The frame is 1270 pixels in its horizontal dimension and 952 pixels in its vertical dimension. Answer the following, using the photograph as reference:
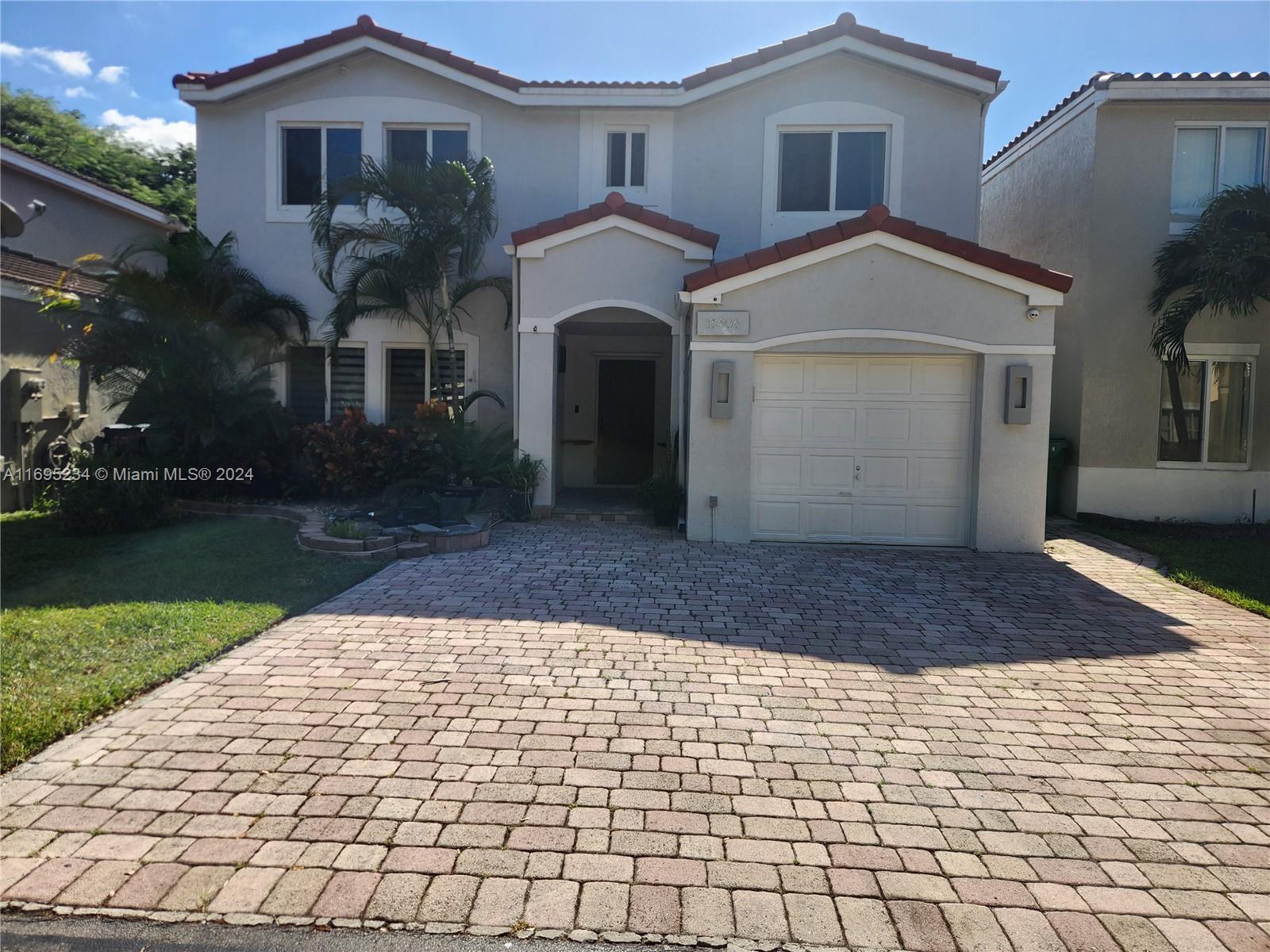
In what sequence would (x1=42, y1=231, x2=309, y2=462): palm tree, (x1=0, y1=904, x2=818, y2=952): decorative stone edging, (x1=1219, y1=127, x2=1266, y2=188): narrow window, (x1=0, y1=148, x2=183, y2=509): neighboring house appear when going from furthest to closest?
(x1=1219, y1=127, x2=1266, y2=188): narrow window, (x1=0, y1=148, x2=183, y2=509): neighboring house, (x1=42, y1=231, x2=309, y2=462): palm tree, (x1=0, y1=904, x2=818, y2=952): decorative stone edging

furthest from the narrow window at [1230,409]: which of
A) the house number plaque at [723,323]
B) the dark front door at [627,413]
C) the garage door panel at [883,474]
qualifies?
the dark front door at [627,413]

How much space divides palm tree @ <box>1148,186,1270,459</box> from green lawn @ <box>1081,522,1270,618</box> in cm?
187

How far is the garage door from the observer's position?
406 inches

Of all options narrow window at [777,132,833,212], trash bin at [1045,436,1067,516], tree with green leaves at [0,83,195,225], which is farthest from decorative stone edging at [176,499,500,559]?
tree with green leaves at [0,83,195,225]

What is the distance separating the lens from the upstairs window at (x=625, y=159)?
44.7 ft

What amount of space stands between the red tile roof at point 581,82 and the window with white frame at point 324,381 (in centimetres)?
449

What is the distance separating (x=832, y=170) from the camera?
13.4 meters

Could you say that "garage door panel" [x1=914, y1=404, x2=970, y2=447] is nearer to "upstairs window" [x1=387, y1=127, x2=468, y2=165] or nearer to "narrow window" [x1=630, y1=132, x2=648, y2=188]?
"narrow window" [x1=630, y1=132, x2=648, y2=188]

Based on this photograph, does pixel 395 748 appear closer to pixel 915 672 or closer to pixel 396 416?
pixel 915 672

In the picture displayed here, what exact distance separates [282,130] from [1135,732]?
14.4m

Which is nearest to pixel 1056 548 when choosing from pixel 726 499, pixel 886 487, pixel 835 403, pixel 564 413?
pixel 886 487

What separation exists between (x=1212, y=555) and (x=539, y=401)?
8938mm

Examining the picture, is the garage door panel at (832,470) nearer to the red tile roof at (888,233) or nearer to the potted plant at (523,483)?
the red tile roof at (888,233)

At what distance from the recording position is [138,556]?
8.95 meters
